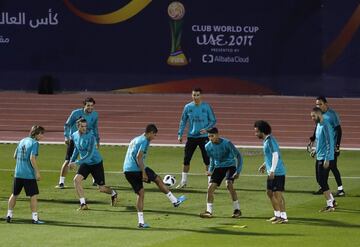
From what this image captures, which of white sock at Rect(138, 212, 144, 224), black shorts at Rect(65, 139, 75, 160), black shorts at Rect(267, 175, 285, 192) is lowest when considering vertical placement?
white sock at Rect(138, 212, 144, 224)

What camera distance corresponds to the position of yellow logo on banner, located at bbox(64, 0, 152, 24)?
4681 cm

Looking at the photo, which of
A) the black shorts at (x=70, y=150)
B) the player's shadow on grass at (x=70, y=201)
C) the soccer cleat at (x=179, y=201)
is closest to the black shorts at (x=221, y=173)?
the soccer cleat at (x=179, y=201)

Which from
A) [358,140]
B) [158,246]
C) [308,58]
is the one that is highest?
[308,58]

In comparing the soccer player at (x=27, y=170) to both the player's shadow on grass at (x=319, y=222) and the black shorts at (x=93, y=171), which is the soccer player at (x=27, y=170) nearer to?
the black shorts at (x=93, y=171)

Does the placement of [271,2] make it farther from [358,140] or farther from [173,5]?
[358,140]

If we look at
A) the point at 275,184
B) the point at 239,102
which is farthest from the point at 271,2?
the point at 275,184

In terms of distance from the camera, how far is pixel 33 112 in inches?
1743

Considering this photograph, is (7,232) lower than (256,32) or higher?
lower

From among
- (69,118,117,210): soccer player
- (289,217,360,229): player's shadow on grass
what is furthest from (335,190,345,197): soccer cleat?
(69,118,117,210): soccer player

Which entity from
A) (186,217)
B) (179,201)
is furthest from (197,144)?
(186,217)

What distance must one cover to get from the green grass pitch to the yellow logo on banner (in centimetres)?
1644

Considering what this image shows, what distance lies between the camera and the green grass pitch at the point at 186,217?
1973cm

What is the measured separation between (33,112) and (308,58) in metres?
11.0

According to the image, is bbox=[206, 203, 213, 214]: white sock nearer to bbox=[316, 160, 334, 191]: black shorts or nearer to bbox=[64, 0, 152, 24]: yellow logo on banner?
bbox=[316, 160, 334, 191]: black shorts
